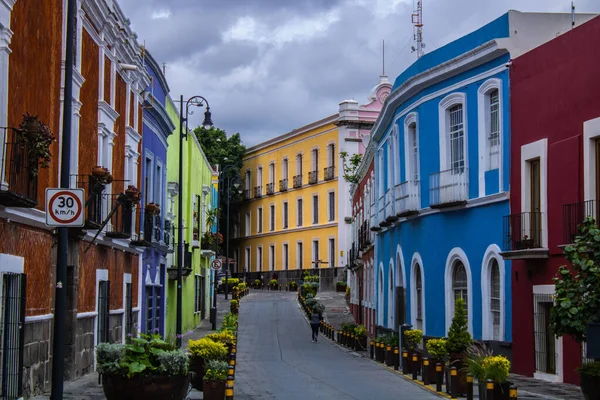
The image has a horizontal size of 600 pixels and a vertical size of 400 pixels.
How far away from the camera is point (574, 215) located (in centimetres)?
2097

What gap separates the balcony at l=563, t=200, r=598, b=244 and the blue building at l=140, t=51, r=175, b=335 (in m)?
11.5

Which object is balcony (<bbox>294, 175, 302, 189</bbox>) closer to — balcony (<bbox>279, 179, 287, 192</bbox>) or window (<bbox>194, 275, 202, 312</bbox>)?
balcony (<bbox>279, 179, 287, 192</bbox>)

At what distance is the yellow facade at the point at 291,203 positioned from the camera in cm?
A: 6976

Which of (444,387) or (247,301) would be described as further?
(247,301)

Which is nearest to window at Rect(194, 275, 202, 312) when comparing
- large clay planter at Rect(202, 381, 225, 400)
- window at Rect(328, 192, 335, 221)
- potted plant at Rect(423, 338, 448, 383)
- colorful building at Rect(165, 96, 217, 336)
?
colorful building at Rect(165, 96, 217, 336)

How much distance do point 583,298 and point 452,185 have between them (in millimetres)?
11878

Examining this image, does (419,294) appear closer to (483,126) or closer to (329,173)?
(483,126)

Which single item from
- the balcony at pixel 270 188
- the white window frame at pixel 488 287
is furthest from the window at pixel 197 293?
the balcony at pixel 270 188

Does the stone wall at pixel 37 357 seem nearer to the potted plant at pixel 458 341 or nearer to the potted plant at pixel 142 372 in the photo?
the potted plant at pixel 142 372

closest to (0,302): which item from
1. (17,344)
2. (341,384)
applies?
(17,344)

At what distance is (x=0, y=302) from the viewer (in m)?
14.7

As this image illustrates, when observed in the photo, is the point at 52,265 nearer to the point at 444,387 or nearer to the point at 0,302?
the point at 0,302

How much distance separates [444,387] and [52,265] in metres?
8.70

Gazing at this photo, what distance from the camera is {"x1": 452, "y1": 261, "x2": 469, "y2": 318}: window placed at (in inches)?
1088
